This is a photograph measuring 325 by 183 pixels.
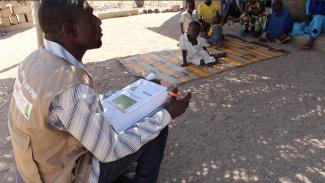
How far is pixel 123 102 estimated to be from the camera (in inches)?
80.9

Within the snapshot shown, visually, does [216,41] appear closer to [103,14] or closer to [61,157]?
[103,14]

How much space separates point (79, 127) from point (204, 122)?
234 centimetres

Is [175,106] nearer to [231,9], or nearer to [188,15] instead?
[188,15]

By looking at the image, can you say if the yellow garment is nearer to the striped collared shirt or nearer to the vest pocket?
the striped collared shirt

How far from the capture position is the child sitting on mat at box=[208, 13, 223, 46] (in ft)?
22.9

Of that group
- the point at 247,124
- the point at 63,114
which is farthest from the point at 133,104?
the point at 247,124

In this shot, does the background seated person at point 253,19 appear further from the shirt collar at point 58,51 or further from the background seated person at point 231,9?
the shirt collar at point 58,51

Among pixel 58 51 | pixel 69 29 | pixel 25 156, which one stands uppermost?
pixel 69 29

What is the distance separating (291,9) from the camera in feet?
24.3

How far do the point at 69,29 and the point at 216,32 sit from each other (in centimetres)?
564

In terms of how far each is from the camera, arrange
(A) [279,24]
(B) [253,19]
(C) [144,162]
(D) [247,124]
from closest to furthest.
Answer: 1. (C) [144,162]
2. (D) [247,124]
3. (A) [279,24]
4. (B) [253,19]

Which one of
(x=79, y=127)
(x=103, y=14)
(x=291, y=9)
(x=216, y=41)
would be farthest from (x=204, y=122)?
(x=103, y=14)

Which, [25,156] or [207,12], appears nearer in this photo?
[25,156]

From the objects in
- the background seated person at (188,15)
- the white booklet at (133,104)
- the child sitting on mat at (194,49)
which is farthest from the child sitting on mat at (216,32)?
the white booklet at (133,104)
